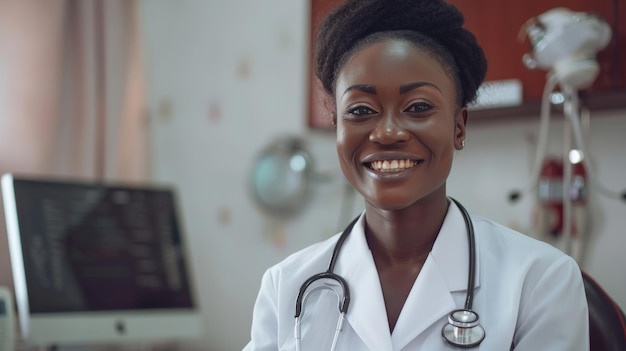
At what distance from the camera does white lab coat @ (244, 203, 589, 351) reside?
2.60ft

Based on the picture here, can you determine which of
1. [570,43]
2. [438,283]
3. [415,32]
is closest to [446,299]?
[438,283]

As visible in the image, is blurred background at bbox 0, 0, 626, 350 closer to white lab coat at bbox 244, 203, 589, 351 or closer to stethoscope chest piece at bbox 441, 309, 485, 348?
white lab coat at bbox 244, 203, 589, 351

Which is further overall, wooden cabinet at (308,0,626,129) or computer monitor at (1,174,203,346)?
computer monitor at (1,174,203,346)

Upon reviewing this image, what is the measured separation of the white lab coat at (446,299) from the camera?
0.79 meters

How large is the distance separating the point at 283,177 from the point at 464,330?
1.26 meters

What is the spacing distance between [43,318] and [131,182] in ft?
2.43

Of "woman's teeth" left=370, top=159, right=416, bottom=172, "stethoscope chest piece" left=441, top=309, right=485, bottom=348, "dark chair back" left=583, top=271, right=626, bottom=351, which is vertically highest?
"woman's teeth" left=370, top=159, right=416, bottom=172

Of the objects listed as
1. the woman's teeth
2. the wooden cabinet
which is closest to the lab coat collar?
the woman's teeth

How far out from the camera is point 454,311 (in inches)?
31.8

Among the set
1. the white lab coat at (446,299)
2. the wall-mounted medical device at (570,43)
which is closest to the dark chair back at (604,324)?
the white lab coat at (446,299)

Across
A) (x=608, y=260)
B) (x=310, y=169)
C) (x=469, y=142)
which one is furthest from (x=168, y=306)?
(x=608, y=260)

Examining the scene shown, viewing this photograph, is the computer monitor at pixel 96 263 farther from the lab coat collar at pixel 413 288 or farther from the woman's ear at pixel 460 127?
the woman's ear at pixel 460 127

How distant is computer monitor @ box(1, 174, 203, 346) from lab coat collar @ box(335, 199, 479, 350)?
35.4 inches

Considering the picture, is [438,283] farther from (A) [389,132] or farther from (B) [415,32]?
(B) [415,32]
